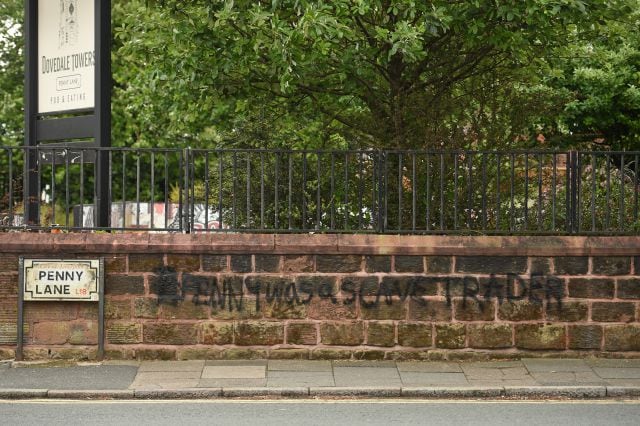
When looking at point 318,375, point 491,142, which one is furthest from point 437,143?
point 318,375

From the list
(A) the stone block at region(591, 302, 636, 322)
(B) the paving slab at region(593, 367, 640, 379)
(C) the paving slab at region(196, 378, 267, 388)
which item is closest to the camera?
(C) the paving slab at region(196, 378, 267, 388)

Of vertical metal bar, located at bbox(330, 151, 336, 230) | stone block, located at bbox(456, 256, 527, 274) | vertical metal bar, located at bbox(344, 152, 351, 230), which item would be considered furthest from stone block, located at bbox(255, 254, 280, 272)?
stone block, located at bbox(456, 256, 527, 274)

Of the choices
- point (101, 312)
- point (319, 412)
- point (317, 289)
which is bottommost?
point (319, 412)

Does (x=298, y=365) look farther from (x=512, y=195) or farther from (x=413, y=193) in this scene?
(x=512, y=195)

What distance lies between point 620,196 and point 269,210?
12.1 ft

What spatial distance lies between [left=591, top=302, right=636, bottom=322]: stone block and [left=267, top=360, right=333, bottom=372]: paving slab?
278 centimetres

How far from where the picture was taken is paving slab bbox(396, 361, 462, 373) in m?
9.98

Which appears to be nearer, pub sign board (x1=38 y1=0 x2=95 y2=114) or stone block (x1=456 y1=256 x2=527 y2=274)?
stone block (x1=456 y1=256 x2=527 y2=274)

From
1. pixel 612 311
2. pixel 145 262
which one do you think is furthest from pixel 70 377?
pixel 612 311

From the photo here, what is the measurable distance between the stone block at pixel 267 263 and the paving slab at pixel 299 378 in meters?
1.14

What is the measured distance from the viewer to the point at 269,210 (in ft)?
36.3

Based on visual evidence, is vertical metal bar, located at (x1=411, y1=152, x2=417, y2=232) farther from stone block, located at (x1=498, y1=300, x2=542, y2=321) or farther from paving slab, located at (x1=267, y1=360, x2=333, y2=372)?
paving slab, located at (x1=267, y1=360, x2=333, y2=372)

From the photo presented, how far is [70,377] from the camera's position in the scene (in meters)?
9.67

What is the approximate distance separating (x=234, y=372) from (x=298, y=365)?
70 cm
